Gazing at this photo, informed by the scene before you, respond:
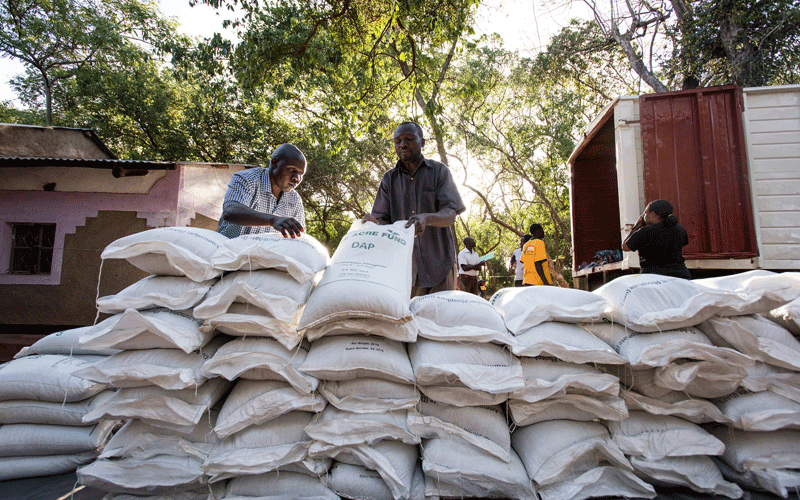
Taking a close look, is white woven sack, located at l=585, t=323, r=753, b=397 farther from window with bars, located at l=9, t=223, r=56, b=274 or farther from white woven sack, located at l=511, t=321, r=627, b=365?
window with bars, located at l=9, t=223, r=56, b=274

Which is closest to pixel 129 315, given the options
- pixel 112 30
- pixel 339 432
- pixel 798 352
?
pixel 339 432

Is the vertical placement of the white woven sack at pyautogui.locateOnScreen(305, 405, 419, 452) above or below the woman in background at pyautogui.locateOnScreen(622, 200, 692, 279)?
below

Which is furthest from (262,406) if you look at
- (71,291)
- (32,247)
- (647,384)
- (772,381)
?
(32,247)

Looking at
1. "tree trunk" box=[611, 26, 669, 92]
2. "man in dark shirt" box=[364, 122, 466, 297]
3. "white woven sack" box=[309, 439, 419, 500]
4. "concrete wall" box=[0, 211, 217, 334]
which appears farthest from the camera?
"tree trunk" box=[611, 26, 669, 92]

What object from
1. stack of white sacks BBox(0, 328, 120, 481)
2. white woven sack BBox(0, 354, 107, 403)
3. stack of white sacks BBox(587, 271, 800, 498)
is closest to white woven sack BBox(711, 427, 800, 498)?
stack of white sacks BBox(587, 271, 800, 498)

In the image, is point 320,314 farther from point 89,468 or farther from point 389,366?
point 89,468

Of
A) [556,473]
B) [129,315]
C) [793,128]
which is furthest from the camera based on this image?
[793,128]

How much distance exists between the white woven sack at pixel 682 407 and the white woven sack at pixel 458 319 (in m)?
0.52

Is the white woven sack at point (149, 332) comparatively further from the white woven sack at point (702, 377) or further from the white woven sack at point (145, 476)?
the white woven sack at point (702, 377)

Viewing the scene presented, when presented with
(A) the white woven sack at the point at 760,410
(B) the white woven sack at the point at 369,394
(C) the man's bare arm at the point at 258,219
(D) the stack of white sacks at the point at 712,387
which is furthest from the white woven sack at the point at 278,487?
(A) the white woven sack at the point at 760,410

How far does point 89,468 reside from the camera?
1437mm

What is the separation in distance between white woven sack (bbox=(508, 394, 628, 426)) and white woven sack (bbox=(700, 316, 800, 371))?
48 cm

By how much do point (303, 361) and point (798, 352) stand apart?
189 cm

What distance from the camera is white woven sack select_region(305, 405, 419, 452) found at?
1.42m
